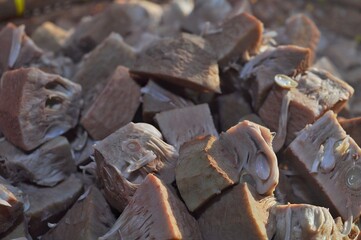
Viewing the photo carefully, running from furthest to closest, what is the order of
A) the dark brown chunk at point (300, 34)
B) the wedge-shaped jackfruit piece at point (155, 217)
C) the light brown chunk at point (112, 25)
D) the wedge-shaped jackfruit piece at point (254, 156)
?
the light brown chunk at point (112, 25)
the dark brown chunk at point (300, 34)
the wedge-shaped jackfruit piece at point (254, 156)
the wedge-shaped jackfruit piece at point (155, 217)

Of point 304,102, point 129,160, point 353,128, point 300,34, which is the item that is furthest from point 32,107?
point 300,34

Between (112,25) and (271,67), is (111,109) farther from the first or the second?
(112,25)

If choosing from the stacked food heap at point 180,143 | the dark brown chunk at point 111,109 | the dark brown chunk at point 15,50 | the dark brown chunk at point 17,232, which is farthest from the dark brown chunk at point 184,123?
the dark brown chunk at point 15,50

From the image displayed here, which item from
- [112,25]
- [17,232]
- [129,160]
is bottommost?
[17,232]

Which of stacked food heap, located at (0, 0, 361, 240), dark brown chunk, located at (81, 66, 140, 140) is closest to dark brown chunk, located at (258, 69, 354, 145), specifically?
stacked food heap, located at (0, 0, 361, 240)

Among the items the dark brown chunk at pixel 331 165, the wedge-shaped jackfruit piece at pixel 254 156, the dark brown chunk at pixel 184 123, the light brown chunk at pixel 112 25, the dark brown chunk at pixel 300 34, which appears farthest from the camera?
the light brown chunk at pixel 112 25

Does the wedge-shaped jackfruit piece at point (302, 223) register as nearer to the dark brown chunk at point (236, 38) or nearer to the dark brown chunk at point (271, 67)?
the dark brown chunk at point (271, 67)

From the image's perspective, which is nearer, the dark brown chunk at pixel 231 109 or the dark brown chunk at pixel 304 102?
the dark brown chunk at pixel 304 102
